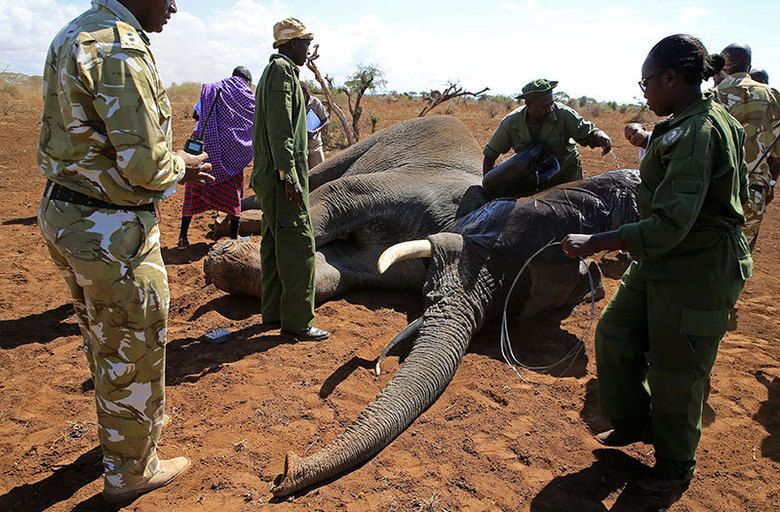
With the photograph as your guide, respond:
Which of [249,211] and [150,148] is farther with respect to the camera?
[249,211]

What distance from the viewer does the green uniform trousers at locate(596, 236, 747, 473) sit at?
2.68 metres

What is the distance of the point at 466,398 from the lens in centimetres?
366

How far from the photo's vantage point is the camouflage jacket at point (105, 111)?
2180mm

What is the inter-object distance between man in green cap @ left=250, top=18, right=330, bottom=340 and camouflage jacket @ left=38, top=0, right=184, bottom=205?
5.48 ft

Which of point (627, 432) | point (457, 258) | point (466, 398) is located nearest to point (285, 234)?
point (457, 258)

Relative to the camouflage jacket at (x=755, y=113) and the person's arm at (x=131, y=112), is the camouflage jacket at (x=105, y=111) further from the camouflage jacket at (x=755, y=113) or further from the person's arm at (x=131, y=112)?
the camouflage jacket at (x=755, y=113)

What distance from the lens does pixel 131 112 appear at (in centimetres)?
221

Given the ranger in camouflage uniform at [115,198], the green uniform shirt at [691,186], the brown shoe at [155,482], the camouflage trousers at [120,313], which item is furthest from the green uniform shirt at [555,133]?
the brown shoe at [155,482]

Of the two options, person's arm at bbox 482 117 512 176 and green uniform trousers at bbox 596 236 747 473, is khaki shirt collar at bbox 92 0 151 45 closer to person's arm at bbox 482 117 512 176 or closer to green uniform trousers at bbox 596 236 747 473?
green uniform trousers at bbox 596 236 747 473

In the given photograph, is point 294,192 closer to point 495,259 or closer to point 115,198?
point 495,259

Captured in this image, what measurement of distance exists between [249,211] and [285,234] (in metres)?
3.35

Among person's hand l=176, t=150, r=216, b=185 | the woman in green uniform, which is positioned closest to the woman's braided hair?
the woman in green uniform

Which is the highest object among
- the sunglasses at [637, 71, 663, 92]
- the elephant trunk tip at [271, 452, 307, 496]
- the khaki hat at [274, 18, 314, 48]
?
the khaki hat at [274, 18, 314, 48]

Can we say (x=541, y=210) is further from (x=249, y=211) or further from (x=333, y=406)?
(x=249, y=211)
